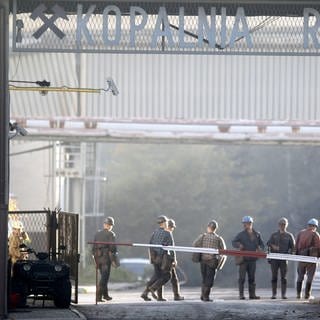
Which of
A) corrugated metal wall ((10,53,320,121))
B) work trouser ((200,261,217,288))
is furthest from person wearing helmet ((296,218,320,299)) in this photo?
corrugated metal wall ((10,53,320,121))

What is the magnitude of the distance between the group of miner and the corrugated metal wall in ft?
23.5

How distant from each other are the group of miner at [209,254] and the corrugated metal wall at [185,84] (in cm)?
716

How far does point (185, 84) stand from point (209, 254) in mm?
9104

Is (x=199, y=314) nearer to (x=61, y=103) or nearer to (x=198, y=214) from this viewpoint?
(x=61, y=103)

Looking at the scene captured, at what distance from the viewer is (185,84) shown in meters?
34.6

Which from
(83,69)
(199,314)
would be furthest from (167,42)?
(83,69)

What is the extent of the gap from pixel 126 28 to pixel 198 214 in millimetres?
48548

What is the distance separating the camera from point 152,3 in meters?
19.7

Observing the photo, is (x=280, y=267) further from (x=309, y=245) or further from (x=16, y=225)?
(x=16, y=225)

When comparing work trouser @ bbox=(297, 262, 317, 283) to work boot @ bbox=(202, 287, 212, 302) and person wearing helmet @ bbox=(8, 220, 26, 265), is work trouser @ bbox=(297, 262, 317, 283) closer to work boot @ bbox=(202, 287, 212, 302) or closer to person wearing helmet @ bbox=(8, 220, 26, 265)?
work boot @ bbox=(202, 287, 212, 302)

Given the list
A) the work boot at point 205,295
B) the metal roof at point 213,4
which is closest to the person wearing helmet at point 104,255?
the work boot at point 205,295

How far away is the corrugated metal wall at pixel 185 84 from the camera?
3381cm

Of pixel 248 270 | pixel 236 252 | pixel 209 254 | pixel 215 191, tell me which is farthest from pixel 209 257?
pixel 215 191

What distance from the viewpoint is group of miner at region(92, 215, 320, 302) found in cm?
2636
